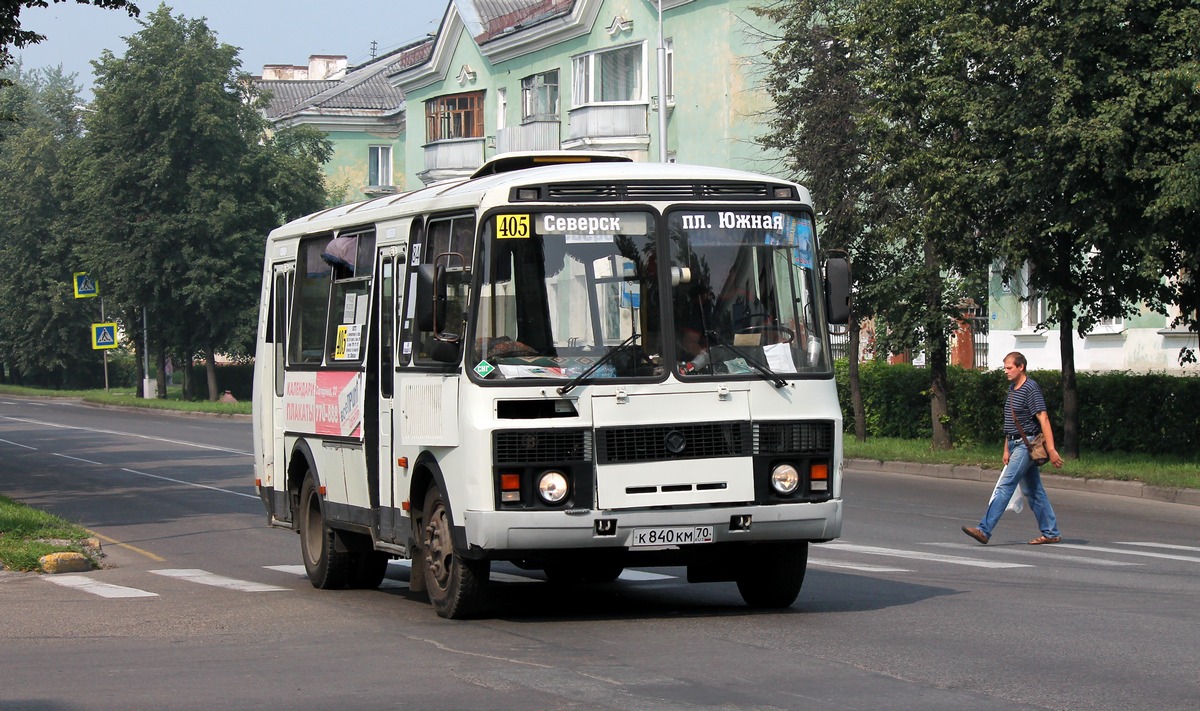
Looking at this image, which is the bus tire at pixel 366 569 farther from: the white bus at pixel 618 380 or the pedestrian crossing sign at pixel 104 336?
the pedestrian crossing sign at pixel 104 336

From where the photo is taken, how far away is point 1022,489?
52.2 ft

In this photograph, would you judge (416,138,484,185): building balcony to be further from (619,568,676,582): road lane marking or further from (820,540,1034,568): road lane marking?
(619,568,676,582): road lane marking

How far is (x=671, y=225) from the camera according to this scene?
10.3 metres

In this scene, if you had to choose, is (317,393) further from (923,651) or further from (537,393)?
(923,651)

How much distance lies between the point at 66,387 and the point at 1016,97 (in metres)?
74.0

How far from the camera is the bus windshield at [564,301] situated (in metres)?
9.94

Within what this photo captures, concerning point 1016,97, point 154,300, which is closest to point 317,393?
point 1016,97

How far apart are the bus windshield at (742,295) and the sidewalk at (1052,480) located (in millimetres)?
12381

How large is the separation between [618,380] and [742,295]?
98cm

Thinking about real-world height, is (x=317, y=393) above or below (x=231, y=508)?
above

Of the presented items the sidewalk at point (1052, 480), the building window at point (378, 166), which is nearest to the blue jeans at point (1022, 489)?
the sidewalk at point (1052, 480)

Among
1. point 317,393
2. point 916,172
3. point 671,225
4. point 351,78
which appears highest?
point 351,78

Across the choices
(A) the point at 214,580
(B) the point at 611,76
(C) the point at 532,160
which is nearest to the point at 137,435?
(B) the point at 611,76

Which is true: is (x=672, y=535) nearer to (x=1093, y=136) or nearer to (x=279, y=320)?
(x=279, y=320)
